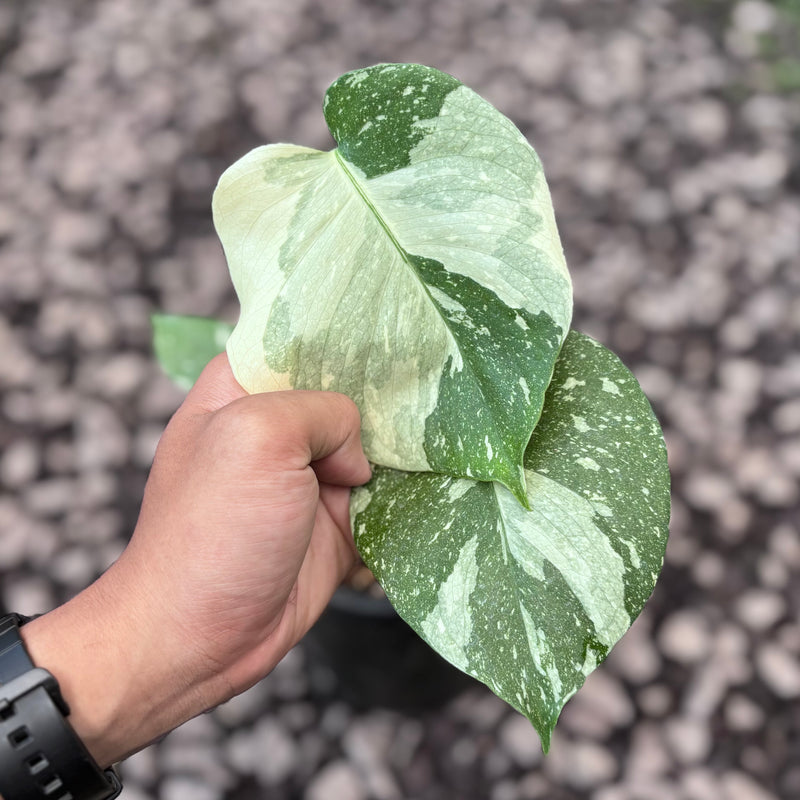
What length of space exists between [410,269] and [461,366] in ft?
0.28

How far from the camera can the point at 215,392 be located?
0.77m

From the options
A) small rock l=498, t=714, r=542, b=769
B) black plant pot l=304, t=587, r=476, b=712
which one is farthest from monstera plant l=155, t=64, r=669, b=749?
small rock l=498, t=714, r=542, b=769

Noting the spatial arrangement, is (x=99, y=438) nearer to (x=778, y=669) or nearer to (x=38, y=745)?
(x=38, y=745)

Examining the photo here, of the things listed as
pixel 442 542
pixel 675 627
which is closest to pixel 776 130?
pixel 675 627

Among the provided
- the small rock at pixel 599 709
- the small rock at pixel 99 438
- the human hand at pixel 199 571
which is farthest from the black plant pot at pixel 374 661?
the small rock at pixel 99 438

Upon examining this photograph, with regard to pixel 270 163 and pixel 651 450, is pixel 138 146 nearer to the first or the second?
pixel 270 163

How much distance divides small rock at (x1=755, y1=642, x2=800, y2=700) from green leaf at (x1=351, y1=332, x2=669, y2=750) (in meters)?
0.77

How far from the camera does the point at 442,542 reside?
67cm

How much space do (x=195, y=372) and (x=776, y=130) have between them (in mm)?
1279

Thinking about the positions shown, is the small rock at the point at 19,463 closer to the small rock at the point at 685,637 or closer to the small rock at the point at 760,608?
the small rock at the point at 685,637

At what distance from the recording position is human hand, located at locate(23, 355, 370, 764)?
64cm

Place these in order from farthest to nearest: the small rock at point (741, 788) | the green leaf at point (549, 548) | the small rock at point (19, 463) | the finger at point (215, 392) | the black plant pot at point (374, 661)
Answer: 1. the small rock at point (19, 463)
2. the small rock at point (741, 788)
3. the black plant pot at point (374, 661)
4. the finger at point (215, 392)
5. the green leaf at point (549, 548)

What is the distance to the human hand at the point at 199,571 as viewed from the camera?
0.64 meters

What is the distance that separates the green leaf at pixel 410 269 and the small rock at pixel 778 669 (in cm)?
85
